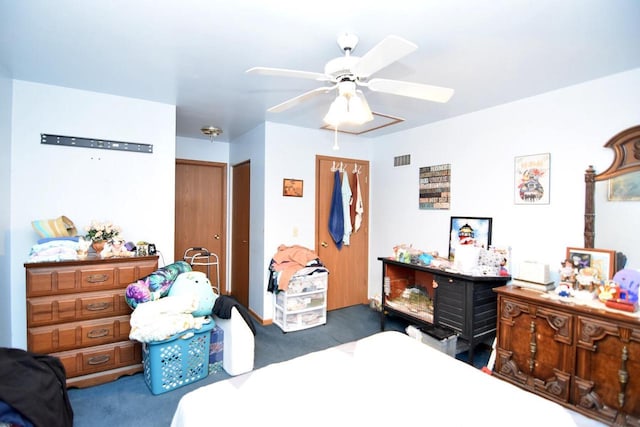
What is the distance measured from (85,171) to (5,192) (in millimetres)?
560

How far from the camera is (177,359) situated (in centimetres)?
247

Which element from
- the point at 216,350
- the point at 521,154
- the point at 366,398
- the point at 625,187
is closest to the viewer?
the point at 366,398

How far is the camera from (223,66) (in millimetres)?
2297

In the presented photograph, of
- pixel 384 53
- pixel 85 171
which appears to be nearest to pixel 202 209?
pixel 85 171

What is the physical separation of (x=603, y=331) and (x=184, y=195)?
485 cm

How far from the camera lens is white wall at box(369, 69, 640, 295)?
2424 mm

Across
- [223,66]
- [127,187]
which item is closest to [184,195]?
[127,187]

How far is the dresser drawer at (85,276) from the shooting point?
91.2 inches

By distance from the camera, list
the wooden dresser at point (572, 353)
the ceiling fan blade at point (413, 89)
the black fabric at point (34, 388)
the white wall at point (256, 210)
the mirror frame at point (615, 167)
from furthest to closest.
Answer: the white wall at point (256, 210)
the mirror frame at point (615, 167)
the wooden dresser at point (572, 353)
the ceiling fan blade at point (413, 89)
the black fabric at point (34, 388)

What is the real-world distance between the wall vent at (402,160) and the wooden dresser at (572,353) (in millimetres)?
2020

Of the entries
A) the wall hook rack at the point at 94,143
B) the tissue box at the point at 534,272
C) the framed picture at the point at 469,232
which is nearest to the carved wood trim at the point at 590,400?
the tissue box at the point at 534,272

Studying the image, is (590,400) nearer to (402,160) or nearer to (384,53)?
(384,53)

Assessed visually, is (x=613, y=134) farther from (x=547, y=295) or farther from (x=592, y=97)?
(x=547, y=295)

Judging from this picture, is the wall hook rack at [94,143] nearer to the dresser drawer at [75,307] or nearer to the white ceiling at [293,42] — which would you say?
the white ceiling at [293,42]
